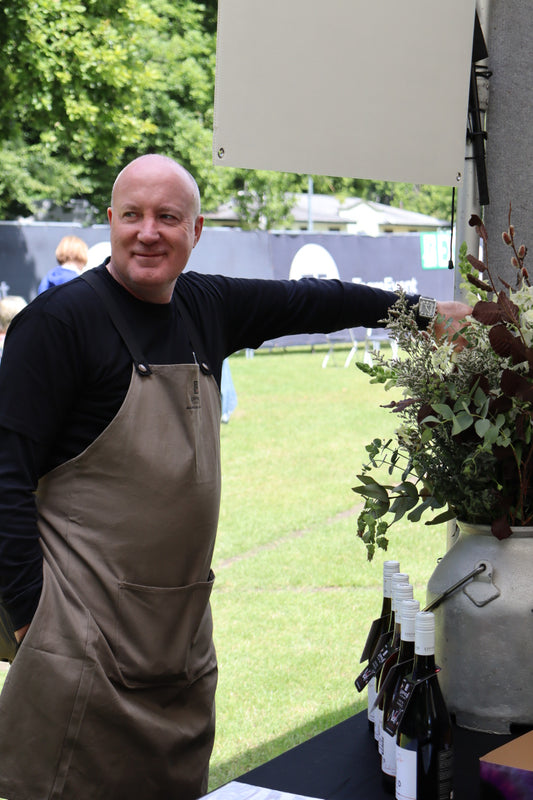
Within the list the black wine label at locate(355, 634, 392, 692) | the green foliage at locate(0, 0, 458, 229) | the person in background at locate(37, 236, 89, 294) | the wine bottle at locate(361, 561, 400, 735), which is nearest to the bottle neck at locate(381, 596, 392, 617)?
the wine bottle at locate(361, 561, 400, 735)

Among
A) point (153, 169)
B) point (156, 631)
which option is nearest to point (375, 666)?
point (156, 631)

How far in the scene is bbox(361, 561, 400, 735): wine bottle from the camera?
1.69m

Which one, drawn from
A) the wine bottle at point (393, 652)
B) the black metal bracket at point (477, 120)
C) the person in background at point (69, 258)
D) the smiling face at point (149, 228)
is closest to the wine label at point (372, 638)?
the wine bottle at point (393, 652)

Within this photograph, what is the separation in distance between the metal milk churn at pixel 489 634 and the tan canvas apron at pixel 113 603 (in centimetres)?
62

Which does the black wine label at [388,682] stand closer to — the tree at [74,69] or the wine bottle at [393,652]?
the wine bottle at [393,652]

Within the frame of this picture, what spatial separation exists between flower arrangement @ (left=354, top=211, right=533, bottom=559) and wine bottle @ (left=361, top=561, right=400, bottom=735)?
0.17 ft

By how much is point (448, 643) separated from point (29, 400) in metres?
0.91

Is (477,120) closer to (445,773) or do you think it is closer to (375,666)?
(375,666)

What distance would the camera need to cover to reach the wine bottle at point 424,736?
1.38 m

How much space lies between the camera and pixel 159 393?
6.56 feet

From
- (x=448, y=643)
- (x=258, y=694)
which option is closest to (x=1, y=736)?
(x=448, y=643)

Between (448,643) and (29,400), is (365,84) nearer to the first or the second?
(29,400)

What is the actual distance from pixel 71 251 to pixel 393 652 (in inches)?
229

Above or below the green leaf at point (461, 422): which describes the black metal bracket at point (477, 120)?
above
